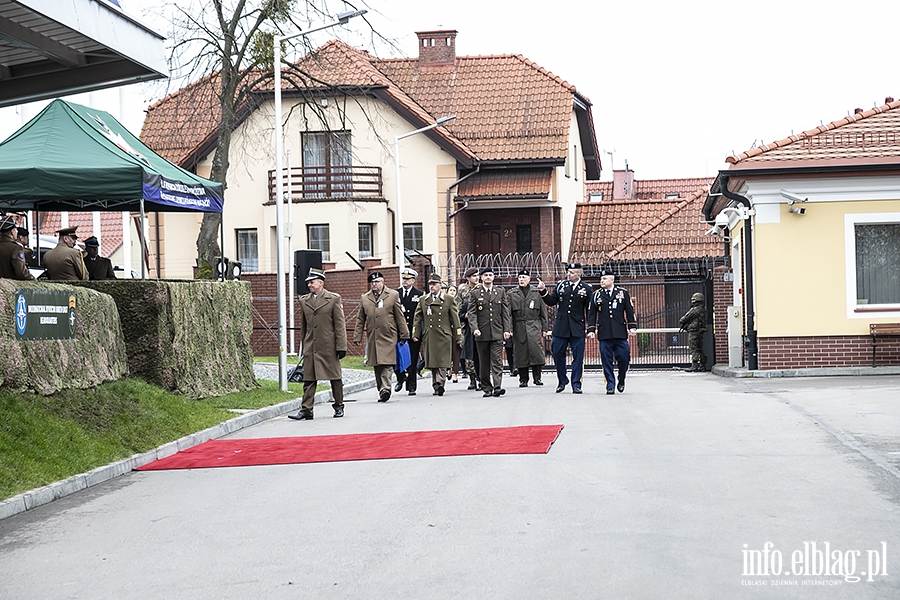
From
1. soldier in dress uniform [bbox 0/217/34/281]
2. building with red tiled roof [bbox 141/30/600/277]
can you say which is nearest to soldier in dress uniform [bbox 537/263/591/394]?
soldier in dress uniform [bbox 0/217/34/281]

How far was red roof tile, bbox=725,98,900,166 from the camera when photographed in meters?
20.9

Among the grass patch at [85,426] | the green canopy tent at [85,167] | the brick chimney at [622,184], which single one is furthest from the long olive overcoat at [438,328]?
the brick chimney at [622,184]

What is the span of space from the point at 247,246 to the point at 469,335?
20018mm

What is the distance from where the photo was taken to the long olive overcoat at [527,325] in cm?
1986

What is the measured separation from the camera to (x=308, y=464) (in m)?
10.8

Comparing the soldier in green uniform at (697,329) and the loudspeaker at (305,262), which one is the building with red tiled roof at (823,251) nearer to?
the soldier in green uniform at (697,329)

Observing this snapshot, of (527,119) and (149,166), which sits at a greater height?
(527,119)

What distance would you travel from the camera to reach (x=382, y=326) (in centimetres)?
1798

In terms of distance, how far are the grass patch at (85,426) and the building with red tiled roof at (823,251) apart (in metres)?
10.7

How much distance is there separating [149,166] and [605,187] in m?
50.6

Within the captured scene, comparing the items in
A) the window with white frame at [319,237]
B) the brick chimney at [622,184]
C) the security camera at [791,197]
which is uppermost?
the brick chimney at [622,184]

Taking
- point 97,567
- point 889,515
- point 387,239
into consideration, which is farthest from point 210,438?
point 387,239

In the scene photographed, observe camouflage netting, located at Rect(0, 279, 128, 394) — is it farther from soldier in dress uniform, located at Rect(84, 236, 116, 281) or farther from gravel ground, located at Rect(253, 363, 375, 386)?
gravel ground, located at Rect(253, 363, 375, 386)

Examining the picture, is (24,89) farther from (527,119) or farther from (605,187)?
(605,187)
